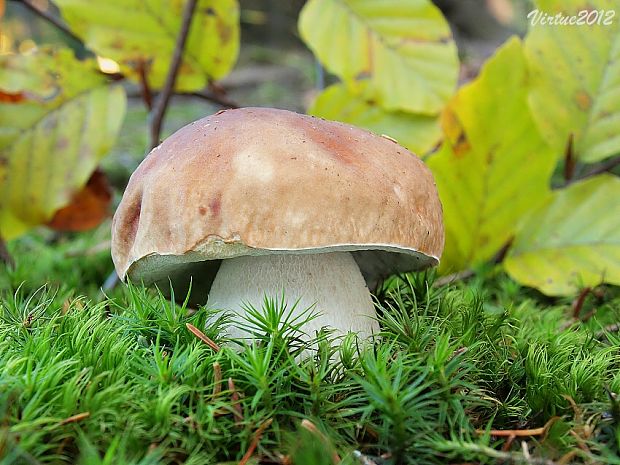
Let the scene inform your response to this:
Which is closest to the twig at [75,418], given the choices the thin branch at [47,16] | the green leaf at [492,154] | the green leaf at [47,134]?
the green leaf at [47,134]

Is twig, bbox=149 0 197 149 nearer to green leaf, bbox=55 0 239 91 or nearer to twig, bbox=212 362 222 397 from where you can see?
green leaf, bbox=55 0 239 91

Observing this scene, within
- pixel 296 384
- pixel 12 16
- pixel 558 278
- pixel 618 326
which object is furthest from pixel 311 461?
pixel 12 16

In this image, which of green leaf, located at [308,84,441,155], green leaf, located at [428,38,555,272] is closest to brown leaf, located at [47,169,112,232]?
green leaf, located at [308,84,441,155]

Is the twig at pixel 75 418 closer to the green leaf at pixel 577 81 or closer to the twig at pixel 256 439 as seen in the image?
the twig at pixel 256 439

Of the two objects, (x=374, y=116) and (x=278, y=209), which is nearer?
(x=278, y=209)

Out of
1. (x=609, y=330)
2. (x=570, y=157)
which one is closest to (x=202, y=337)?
(x=609, y=330)

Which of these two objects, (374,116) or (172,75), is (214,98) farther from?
(374,116)

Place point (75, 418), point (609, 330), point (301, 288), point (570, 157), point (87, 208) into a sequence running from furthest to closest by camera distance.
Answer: point (87, 208)
point (570, 157)
point (609, 330)
point (301, 288)
point (75, 418)
